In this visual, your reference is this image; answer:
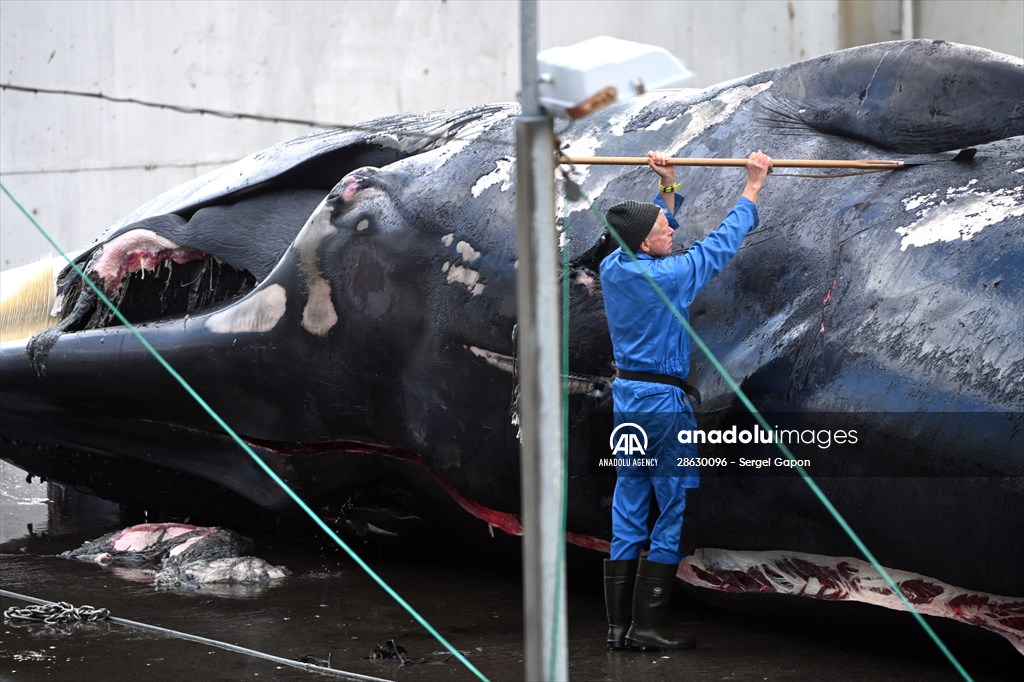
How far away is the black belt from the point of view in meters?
5.16

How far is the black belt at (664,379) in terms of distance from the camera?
5160 millimetres

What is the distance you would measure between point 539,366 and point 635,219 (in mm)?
2017

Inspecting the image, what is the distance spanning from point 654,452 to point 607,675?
0.80m

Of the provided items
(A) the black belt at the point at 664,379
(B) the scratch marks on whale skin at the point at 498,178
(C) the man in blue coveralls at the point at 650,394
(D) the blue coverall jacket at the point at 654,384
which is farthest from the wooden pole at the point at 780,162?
(B) the scratch marks on whale skin at the point at 498,178

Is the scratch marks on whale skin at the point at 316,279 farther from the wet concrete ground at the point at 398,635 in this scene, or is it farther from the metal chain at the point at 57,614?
the metal chain at the point at 57,614

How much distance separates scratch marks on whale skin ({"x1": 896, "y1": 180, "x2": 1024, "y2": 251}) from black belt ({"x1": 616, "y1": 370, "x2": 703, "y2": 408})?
90 cm

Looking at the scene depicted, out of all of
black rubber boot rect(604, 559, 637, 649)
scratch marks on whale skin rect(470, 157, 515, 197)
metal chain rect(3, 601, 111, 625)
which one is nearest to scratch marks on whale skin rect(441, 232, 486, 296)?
scratch marks on whale skin rect(470, 157, 515, 197)

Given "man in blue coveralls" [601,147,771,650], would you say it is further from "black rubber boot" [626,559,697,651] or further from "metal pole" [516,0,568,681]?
"metal pole" [516,0,568,681]

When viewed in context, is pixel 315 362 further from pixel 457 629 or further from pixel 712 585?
pixel 712 585

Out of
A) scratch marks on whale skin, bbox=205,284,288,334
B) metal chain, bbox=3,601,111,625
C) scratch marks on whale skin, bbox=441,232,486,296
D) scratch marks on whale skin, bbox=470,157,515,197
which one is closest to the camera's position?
metal chain, bbox=3,601,111,625

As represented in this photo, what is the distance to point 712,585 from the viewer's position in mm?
5434

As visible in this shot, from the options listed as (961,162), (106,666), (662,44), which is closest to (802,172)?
(961,162)

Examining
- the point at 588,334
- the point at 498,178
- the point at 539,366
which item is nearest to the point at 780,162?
the point at 588,334

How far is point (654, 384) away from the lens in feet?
16.9
